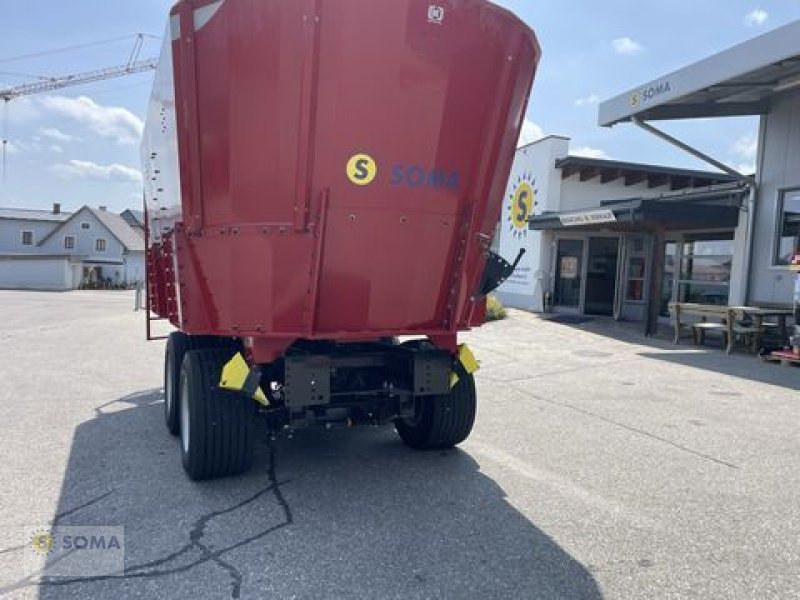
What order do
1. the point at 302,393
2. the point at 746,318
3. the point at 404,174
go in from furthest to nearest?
1. the point at 746,318
2. the point at 302,393
3. the point at 404,174

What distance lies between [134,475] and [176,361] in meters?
1.41

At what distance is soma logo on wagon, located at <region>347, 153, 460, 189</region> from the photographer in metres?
3.72

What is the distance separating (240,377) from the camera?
12.9 ft

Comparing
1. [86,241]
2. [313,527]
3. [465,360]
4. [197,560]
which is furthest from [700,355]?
[86,241]

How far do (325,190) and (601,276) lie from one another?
51.5 ft

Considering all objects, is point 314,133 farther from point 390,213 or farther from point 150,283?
point 150,283

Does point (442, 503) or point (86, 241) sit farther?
point (86, 241)

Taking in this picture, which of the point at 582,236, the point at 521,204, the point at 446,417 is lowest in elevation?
the point at 446,417

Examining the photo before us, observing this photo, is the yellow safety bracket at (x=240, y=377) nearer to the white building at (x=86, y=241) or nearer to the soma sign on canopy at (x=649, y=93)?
the soma sign on canopy at (x=649, y=93)

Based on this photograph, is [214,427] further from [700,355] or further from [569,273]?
[569,273]

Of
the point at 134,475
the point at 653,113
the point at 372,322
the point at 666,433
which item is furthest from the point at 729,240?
the point at 134,475

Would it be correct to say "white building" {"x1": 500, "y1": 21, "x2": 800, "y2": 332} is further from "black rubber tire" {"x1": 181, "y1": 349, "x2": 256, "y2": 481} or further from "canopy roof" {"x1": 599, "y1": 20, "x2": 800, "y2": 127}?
"black rubber tire" {"x1": 181, "y1": 349, "x2": 256, "y2": 481}

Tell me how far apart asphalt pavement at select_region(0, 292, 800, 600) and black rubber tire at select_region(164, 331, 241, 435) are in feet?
0.82

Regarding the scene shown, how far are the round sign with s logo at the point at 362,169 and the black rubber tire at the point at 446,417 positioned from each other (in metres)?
1.93
